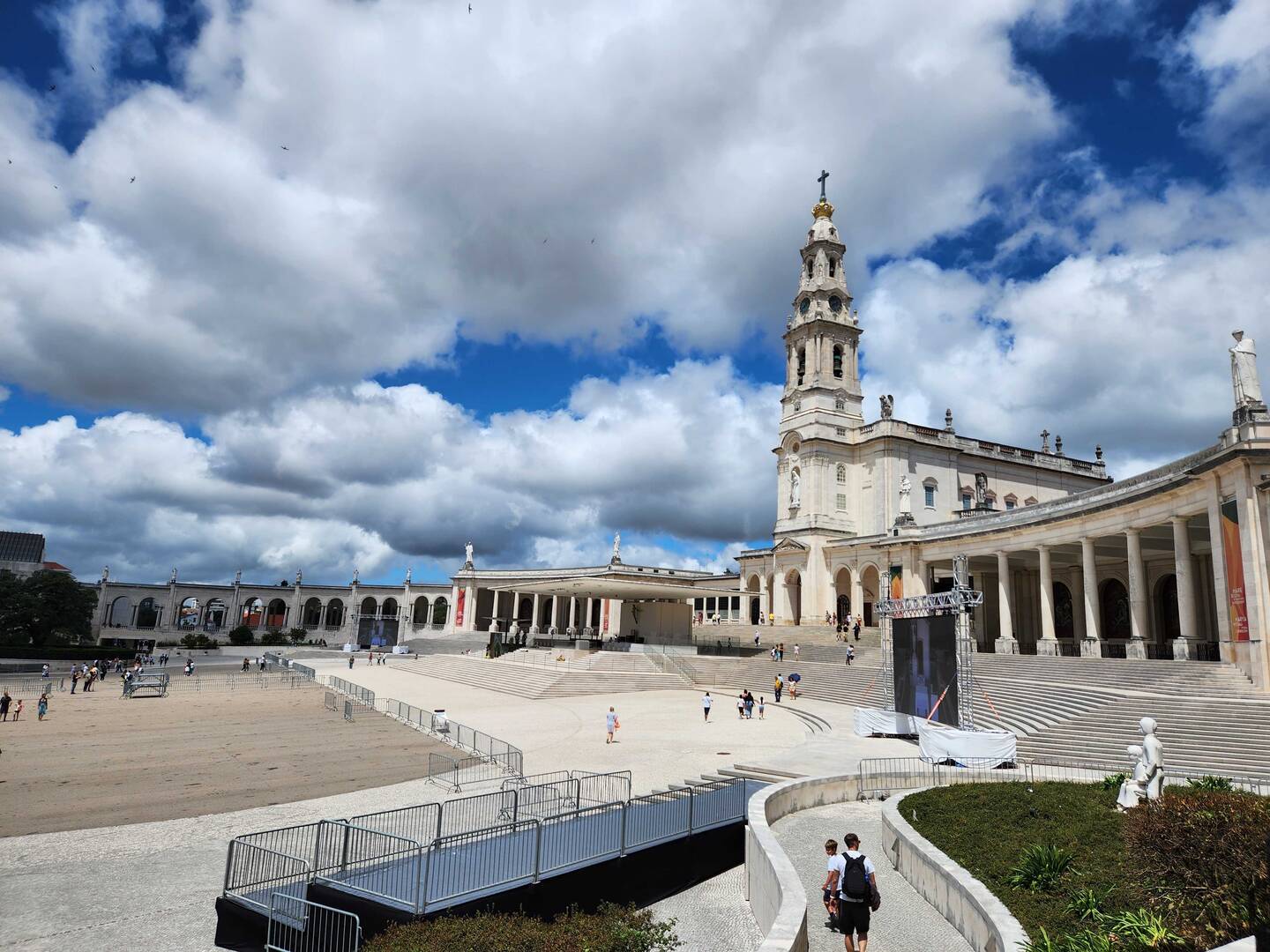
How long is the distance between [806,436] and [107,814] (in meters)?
47.2

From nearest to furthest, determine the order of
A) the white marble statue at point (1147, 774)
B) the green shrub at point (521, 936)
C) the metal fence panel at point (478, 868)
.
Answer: the green shrub at point (521, 936) → the metal fence panel at point (478, 868) → the white marble statue at point (1147, 774)

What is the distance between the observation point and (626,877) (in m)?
11.4

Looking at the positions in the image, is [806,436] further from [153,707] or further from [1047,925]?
[1047,925]

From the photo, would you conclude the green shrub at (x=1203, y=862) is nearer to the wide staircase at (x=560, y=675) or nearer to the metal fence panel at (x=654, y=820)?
the metal fence panel at (x=654, y=820)

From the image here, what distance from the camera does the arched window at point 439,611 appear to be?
3890 inches

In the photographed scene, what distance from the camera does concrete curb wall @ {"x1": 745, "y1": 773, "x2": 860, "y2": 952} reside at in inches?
305

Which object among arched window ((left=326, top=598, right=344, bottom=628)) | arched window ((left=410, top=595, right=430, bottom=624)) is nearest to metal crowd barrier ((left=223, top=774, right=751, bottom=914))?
arched window ((left=410, top=595, right=430, bottom=624))

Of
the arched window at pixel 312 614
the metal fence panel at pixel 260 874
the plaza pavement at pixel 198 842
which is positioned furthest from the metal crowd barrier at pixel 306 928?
the arched window at pixel 312 614

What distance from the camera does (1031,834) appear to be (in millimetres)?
10828

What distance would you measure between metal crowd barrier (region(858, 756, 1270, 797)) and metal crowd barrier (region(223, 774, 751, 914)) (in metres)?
3.72

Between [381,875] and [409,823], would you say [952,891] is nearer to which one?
[381,875]

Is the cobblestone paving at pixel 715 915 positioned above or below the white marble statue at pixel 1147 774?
→ below

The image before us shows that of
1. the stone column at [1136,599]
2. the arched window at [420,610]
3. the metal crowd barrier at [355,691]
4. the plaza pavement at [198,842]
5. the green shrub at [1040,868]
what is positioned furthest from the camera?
the arched window at [420,610]

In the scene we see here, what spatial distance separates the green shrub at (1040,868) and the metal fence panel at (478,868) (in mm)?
6005
